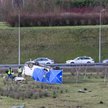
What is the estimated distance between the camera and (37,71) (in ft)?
117

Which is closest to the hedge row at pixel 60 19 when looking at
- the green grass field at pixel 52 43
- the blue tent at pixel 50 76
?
the green grass field at pixel 52 43

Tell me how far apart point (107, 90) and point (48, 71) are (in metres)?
6.08

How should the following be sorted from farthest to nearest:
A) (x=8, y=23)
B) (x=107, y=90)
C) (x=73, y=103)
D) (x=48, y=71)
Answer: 1. (x=8, y=23)
2. (x=48, y=71)
3. (x=107, y=90)
4. (x=73, y=103)

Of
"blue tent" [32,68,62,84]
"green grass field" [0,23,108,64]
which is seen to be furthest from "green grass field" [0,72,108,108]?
"green grass field" [0,23,108,64]

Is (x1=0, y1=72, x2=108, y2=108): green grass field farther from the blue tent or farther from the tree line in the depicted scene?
the tree line

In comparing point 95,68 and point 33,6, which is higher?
point 33,6

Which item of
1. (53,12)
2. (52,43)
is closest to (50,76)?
(52,43)

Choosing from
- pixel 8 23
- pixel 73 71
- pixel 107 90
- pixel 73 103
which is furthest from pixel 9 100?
pixel 8 23

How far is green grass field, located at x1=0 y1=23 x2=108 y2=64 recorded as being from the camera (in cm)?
6046

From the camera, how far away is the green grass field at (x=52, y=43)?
60.5 m

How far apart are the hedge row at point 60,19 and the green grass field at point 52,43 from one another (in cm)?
435

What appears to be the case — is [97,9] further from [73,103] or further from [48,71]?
[73,103]

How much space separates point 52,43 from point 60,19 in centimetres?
932

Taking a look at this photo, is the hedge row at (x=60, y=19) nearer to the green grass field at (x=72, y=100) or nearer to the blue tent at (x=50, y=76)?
the blue tent at (x=50, y=76)
